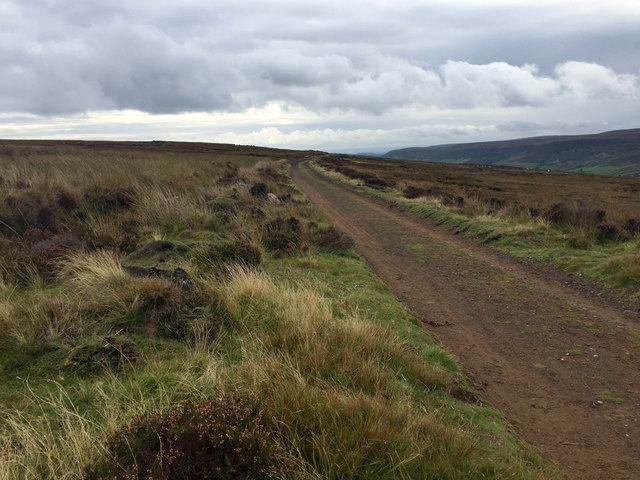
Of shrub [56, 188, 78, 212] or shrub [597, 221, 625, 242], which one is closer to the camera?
shrub [56, 188, 78, 212]

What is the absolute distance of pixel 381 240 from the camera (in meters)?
12.9

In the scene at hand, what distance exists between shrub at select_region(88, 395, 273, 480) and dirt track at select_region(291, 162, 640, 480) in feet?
9.34

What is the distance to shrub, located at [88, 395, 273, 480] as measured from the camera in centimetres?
206

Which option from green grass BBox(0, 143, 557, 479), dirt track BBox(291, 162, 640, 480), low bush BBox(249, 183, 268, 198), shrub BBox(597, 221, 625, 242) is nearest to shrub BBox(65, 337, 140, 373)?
green grass BBox(0, 143, 557, 479)

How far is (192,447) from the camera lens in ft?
7.09

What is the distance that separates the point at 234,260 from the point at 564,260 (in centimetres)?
825

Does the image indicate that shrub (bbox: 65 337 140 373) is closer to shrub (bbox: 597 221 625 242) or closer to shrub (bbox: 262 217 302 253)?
shrub (bbox: 262 217 302 253)

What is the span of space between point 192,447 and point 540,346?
17.4 ft

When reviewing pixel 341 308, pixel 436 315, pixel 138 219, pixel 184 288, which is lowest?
pixel 436 315

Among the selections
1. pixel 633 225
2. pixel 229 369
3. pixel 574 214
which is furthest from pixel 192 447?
pixel 574 214

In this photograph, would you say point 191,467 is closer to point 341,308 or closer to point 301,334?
point 301,334

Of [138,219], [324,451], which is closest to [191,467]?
[324,451]

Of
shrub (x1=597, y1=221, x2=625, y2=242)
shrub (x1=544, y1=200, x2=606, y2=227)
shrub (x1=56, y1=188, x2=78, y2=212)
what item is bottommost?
shrub (x1=597, y1=221, x2=625, y2=242)

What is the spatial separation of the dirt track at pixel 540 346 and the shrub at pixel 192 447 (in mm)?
2846
